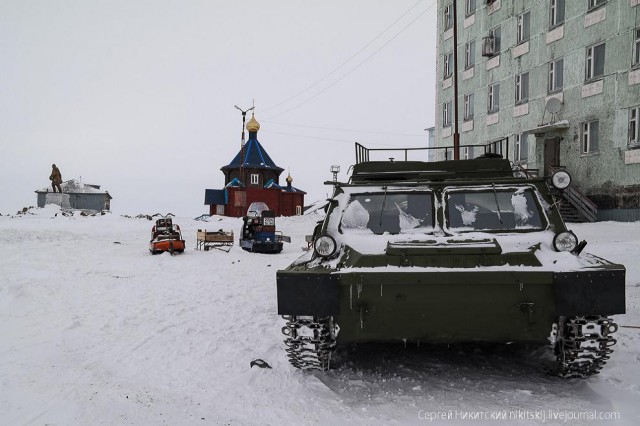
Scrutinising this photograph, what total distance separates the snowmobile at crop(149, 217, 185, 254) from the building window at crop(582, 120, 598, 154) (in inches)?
677

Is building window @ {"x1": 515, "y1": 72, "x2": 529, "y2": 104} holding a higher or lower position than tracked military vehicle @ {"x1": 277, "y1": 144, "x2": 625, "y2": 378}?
higher

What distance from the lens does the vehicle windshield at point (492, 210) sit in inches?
193

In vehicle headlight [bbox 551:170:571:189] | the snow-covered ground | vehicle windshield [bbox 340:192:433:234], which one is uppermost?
vehicle headlight [bbox 551:170:571:189]

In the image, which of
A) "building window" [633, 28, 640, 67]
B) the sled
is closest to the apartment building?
"building window" [633, 28, 640, 67]

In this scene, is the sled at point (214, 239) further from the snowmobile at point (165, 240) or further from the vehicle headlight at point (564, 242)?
the vehicle headlight at point (564, 242)

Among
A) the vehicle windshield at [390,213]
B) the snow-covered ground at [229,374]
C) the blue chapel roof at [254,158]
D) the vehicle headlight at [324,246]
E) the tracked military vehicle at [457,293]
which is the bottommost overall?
the snow-covered ground at [229,374]

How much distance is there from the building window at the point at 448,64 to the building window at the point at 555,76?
296 inches

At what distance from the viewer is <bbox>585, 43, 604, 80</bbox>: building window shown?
65.7 feet

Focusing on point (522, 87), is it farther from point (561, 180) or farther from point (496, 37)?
point (561, 180)

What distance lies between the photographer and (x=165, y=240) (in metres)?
15.3

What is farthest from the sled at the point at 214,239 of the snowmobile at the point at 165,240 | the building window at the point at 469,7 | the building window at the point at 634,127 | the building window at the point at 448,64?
the building window at the point at 469,7

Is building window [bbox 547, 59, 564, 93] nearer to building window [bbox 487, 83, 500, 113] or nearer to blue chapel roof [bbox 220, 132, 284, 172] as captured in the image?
building window [bbox 487, 83, 500, 113]

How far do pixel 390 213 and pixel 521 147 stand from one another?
21.8m

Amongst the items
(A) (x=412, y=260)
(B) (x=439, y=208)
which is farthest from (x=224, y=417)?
(B) (x=439, y=208)
